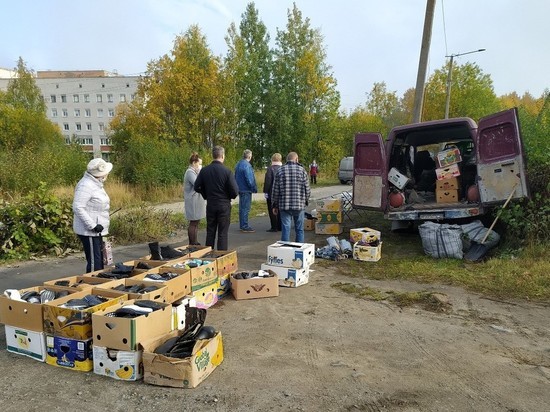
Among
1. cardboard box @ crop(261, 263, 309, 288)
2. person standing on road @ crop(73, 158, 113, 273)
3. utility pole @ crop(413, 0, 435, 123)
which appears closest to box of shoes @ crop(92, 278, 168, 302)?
person standing on road @ crop(73, 158, 113, 273)

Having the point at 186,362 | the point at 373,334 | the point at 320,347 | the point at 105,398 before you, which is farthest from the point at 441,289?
the point at 105,398

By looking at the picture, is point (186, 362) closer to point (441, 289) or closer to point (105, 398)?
point (105, 398)

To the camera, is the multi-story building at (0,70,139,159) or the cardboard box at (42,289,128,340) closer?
the cardboard box at (42,289,128,340)

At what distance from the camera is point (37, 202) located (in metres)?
7.91

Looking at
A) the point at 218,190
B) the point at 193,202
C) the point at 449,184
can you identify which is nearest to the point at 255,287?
the point at 218,190

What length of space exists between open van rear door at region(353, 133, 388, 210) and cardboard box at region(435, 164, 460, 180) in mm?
1261

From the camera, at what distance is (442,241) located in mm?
7078

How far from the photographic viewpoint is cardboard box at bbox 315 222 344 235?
30.7ft

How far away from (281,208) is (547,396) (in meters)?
4.85

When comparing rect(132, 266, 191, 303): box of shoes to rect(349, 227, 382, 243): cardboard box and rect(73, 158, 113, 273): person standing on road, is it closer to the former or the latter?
rect(73, 158, 113, 273): person standing on road

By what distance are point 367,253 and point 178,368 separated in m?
4.67

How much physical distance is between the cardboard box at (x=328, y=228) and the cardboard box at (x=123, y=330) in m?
6.29

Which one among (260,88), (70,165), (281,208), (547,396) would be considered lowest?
(547,396)

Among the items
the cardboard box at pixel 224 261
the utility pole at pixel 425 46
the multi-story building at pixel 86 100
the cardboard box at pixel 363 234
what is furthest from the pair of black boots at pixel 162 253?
the multi-story building at pixel 86 100
